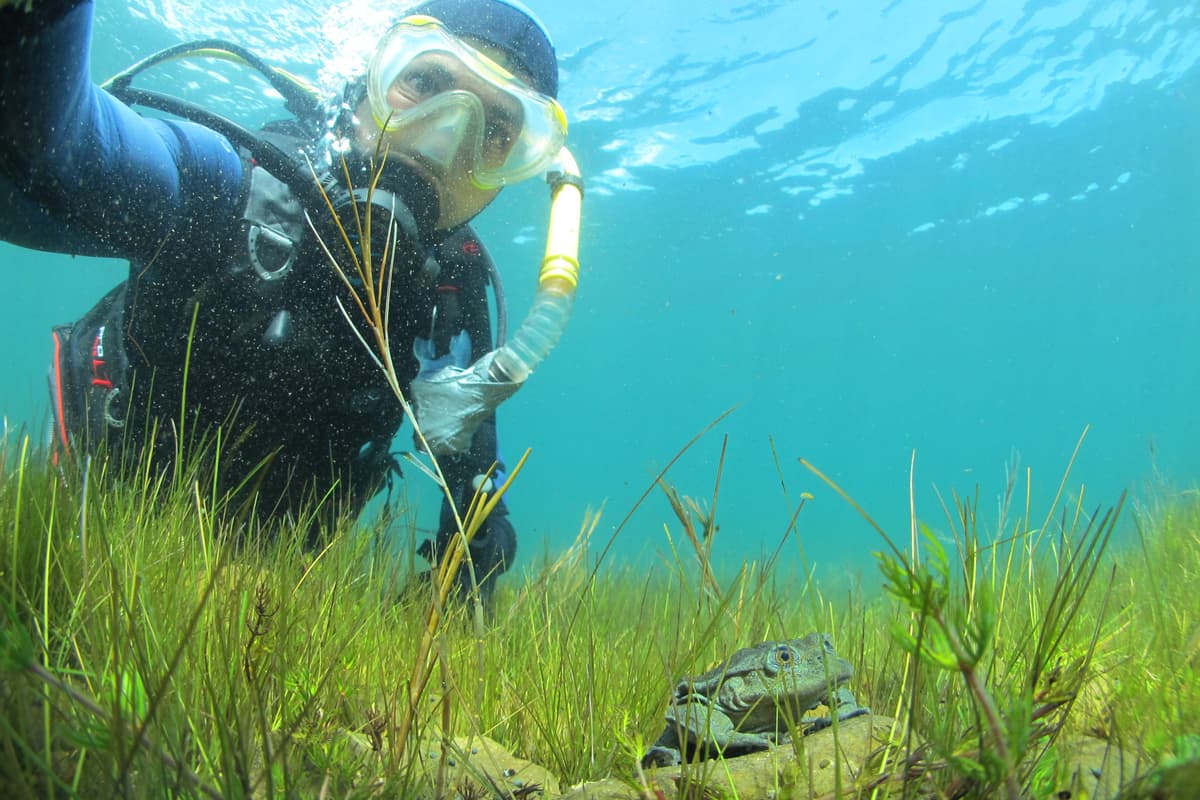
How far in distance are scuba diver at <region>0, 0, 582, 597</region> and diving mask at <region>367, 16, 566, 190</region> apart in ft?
0.05

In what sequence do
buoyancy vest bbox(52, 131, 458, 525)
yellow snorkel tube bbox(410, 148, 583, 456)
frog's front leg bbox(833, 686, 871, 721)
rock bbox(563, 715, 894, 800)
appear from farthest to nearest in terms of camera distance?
yellow snorkel tube bbox(410, 148, 583, 456) → buoyancy vest bbox(52, 131, 458, 525) → frog's front leg bbox(833, 686, 871, 721) → rock bbox(563, 715, 894, 800)

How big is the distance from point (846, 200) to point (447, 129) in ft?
74.5

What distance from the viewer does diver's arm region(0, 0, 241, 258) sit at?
5.51ft

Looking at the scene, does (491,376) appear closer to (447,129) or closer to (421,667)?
(447,129)

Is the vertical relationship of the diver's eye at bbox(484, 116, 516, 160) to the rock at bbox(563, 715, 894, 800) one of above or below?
above

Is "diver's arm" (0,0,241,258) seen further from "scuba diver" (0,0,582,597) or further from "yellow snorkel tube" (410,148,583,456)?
"yellow snorkel tube" (410,148,583,456)

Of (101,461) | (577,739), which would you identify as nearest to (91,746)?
(577,739)

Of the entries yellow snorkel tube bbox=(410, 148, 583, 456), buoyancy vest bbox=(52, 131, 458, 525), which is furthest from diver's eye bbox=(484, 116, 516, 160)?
buoyancy vest bbox=(52, 131, 458, 525)

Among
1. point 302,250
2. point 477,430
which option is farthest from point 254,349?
point 477,430

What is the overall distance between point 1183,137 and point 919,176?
28.7 feet

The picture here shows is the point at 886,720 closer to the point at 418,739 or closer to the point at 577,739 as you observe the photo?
the point at 577,739

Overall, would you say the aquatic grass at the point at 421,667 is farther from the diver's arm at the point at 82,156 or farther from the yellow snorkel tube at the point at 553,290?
the yellow snorkel tube at the point at 553,290

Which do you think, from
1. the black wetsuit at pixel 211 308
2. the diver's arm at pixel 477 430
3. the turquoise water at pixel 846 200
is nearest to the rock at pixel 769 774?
the turquoise water at pixel 846 200

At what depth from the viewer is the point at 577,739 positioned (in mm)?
1419
